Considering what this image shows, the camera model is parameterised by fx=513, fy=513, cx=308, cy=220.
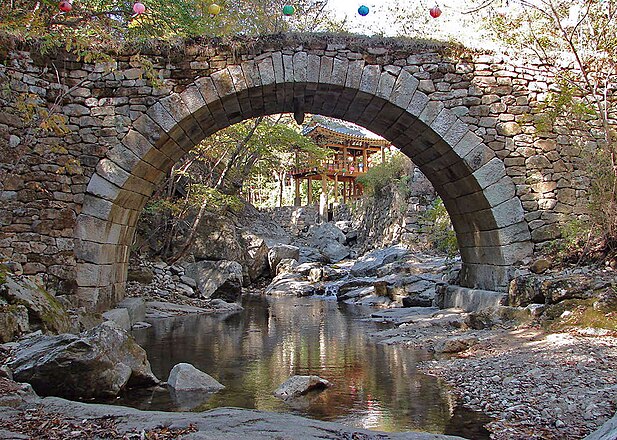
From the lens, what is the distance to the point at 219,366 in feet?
15.4

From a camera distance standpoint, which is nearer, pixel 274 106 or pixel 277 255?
pixel 274 106

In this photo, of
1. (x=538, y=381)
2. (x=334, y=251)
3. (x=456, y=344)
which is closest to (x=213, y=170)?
(x=334, y=251)

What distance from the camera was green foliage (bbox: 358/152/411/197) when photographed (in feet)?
59.4

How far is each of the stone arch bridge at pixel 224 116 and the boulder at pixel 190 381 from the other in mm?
2630

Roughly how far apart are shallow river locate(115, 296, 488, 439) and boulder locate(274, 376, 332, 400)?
73 mm

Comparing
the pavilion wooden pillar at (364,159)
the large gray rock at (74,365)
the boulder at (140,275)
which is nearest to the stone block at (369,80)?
the large gray rock at (74,365)

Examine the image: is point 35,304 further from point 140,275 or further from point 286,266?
point 286,266

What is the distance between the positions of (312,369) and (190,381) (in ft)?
3.81

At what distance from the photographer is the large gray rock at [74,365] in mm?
3205

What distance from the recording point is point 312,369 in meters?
4.55

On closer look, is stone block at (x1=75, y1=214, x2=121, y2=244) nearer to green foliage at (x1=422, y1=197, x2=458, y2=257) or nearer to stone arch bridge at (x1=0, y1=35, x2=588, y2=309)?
stone arch bridge at (x1=0, y1=35, x2=588, y2=309)

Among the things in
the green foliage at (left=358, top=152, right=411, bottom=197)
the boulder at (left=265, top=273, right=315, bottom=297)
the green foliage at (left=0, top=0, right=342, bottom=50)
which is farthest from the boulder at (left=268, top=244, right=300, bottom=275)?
the green foliage at (left=0, top=0, right=342, bottom=50)

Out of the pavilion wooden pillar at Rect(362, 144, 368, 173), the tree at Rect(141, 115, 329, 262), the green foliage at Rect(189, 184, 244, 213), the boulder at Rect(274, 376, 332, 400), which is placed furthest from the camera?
the pavilion wooden pillar at Rect(362, 144, 368, 173)

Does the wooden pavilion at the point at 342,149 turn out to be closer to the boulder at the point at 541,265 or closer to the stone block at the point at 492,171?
the stone block at the point at 492,171
